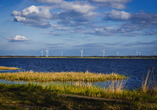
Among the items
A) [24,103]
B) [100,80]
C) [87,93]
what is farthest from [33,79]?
[24,103]

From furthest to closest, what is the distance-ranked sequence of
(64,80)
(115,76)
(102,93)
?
(115,76) → (64,80) → (102,93)

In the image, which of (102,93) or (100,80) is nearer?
(102,93)

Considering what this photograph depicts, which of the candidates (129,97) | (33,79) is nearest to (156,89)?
(129,97)

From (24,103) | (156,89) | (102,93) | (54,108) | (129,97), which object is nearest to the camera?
(54,108)

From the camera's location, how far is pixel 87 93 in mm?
18953

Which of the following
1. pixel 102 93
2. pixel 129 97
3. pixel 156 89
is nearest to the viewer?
pixel 129 97

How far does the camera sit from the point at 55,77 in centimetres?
3588

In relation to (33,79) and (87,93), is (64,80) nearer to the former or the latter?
(33,79)

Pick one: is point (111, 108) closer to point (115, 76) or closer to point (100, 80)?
point (100, 80)

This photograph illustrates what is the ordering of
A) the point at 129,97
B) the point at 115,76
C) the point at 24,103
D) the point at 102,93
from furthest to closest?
the point at 115,76 → the point at 102,93 → the point at 129,97 → the point at 24,103

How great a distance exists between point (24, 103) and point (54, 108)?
290 centimetres

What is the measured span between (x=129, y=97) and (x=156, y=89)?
5.64 metres

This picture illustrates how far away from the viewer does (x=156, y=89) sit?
20.7m

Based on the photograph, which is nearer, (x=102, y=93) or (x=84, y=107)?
(x=84, y=107)
